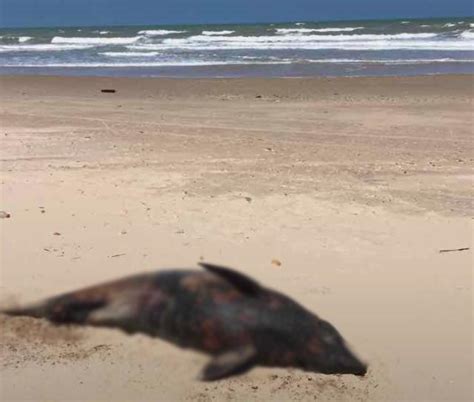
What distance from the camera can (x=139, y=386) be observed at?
3137 millimetres

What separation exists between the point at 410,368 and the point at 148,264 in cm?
168

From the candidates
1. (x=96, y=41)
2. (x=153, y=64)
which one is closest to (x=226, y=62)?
(x=153, y=64)

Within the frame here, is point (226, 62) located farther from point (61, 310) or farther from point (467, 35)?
point (61, 310)

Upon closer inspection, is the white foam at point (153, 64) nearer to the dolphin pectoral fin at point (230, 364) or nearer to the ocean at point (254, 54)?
the ocean at point (254, 54)

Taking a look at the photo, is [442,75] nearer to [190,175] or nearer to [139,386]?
[190,175]

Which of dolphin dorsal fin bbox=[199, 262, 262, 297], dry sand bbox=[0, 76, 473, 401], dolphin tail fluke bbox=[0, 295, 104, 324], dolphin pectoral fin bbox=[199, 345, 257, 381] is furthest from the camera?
dolphin tail fluke bbox=[0, 295, 104, 324]

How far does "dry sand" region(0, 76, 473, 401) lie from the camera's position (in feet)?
10.5

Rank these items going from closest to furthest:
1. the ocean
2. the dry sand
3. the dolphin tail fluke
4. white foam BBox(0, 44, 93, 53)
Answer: the dry sand
the dolphin tail fluke
the ocean
white foam BBox(0, 44, 93, 53)

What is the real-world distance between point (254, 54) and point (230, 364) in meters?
26.6

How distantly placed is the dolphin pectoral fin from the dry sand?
0.13ft

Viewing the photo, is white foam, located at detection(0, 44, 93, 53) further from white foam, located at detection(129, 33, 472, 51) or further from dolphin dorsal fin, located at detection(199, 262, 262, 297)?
dolphin dorsal fin, located at detection(199, 262, 262, 297)

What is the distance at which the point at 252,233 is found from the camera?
4902 mm

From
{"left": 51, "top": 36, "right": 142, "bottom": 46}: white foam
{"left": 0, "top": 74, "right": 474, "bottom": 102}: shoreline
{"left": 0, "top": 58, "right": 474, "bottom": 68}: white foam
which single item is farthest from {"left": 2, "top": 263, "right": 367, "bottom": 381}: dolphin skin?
{"left": 51, "top": 36, "right": 142, "bottom": 46}: white foam

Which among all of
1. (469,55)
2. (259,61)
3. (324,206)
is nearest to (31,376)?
(324,206)
